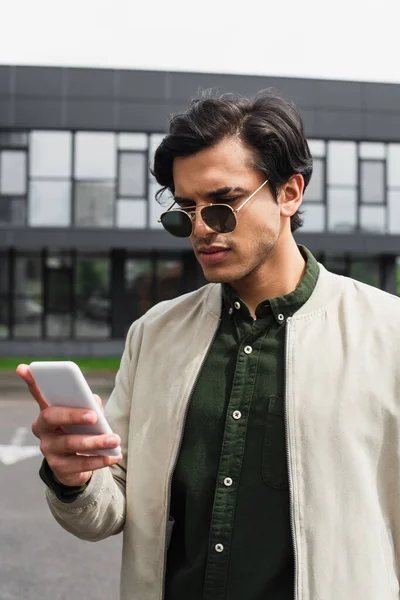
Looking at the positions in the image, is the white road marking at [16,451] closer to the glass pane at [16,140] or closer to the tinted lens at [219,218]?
the tinted lens at [219,218]

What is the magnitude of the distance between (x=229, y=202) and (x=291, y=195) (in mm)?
267

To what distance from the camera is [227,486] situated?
173cm

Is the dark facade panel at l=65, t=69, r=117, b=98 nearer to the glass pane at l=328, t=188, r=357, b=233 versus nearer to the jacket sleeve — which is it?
the glass pane at l=328, t=188, r=357, b=233

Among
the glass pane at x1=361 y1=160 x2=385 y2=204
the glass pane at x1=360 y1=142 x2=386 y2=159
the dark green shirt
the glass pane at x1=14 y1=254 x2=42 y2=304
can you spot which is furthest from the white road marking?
the glass pane at x1=360 y1=142 x2=386 y2=159

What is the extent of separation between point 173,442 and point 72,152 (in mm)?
20822

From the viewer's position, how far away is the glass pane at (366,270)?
23.6 meters

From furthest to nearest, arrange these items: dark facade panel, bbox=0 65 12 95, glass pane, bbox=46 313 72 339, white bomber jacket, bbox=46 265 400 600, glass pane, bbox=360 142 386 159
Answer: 1. glass pane, bbox=360 142 386 159
2. glass pane, bbox=46 313 72 339
3. dark facade panel, bbox=0 65 12 95
4. white bomber jacket, bbox=46 265 400 600

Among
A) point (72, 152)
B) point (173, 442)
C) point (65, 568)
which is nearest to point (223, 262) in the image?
point (173, 442)

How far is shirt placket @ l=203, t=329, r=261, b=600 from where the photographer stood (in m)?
1.71

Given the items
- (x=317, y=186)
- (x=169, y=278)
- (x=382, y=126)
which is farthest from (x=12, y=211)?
(x=382, y=126)

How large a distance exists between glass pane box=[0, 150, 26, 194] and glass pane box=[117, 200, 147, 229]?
3.02m

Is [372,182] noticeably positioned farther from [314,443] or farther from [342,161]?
[314,443]

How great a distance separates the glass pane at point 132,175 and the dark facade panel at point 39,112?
7.48 feet

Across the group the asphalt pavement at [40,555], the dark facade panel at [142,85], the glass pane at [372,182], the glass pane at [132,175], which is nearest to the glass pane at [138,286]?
the glass pane at [132,175]
